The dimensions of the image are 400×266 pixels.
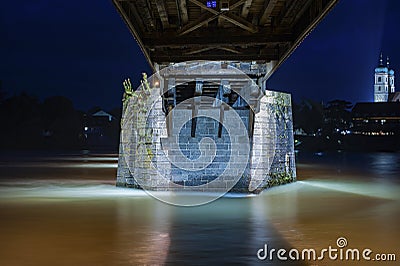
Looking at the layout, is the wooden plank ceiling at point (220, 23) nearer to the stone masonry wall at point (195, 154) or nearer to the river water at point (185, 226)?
the river water at point (185, 226)

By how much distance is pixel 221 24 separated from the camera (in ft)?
50.0

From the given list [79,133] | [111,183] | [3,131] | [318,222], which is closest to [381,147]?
[79,133]

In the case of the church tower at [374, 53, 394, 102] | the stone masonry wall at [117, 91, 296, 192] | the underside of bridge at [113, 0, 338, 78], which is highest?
the church tower at [374, 53, 394, 102]

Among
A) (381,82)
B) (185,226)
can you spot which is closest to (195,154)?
(185,226)

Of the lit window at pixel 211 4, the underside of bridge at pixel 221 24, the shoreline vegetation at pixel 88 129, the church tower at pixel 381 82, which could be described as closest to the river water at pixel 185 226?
the underside of bridge at pixel 221 24

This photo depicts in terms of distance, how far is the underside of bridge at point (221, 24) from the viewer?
13.2m

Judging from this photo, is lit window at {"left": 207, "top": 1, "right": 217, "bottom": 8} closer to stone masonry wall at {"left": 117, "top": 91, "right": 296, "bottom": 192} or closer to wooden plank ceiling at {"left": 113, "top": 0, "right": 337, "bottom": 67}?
wooden plank ceiling at {"left": 113, "top": 0, "right": 337, "bottom": 67}

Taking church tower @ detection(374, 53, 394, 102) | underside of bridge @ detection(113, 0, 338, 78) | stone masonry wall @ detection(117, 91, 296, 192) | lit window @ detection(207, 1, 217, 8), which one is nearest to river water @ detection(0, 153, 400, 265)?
stone masonry wall @ detection(117, 91, 296, 192)

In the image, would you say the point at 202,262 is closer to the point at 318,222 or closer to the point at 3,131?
the point at 318,222

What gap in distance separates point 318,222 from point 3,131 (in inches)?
3576

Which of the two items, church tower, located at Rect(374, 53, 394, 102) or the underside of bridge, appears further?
church tower, located at Rect(374, 53, 394, 102)

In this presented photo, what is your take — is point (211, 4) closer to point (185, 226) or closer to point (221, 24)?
point (221, 24)

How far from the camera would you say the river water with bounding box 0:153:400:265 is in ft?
37.3

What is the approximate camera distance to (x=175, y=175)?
22422 mm
